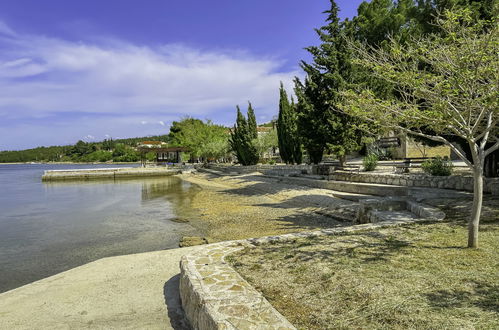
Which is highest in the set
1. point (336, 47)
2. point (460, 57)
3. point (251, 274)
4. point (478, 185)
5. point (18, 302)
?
point (336, 47)

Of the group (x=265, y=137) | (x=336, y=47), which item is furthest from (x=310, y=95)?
(x=265, y=137)

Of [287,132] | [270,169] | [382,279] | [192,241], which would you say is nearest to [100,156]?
[287,132]

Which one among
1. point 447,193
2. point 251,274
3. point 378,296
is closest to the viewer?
point 378,296

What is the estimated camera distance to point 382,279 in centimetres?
413

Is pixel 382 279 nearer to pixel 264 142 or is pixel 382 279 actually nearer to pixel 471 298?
pixel 471 298

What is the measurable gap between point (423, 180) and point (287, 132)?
719 inches

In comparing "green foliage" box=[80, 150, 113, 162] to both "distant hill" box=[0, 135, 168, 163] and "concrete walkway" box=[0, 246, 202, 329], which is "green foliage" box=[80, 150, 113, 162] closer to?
"distant hill" box=[0, 135, 168, 163]

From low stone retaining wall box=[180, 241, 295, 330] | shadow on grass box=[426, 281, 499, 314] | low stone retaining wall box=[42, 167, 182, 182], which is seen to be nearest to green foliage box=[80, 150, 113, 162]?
low stone retaining wall box=[42, 167, 182, 182]

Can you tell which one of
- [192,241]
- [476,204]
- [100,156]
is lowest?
[192,241]

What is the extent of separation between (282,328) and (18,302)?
204 inches

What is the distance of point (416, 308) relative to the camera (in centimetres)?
336

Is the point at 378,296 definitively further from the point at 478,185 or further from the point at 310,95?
the point at 310,95

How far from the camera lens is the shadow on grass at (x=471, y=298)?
336 centimetres

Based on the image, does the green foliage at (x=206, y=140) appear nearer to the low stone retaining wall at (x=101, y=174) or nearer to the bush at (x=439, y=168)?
the low stone retaining wall at (x=101, y=174)
